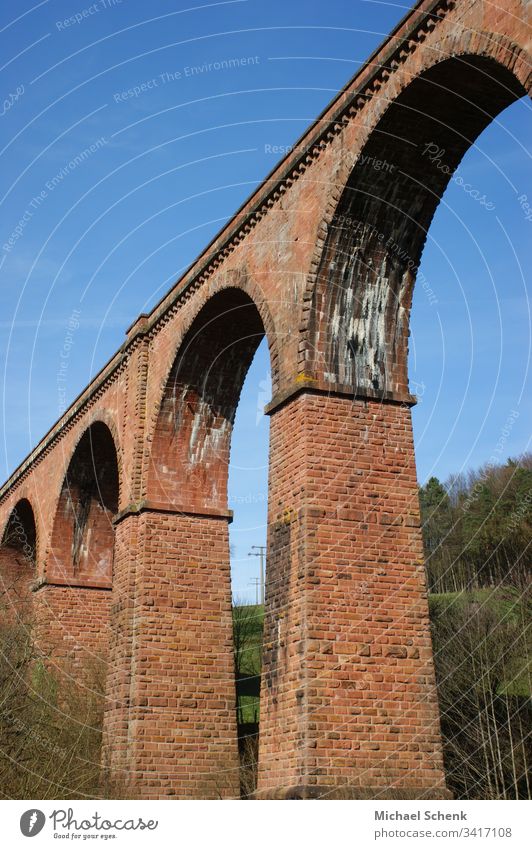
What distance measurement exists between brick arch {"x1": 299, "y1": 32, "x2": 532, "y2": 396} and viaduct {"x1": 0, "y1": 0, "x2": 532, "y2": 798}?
0.08 ft

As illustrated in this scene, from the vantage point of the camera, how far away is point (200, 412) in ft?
52.1

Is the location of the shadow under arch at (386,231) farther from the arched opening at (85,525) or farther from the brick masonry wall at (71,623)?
the brick masonry wall at (71,623)

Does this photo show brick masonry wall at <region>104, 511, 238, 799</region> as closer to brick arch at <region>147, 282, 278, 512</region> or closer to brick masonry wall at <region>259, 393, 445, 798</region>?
brick arch at <region>147, 282, 278, 512</region>

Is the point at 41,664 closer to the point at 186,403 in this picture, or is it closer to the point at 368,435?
the point at 186,403

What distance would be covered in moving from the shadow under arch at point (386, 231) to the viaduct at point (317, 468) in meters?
0.02

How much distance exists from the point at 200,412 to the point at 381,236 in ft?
19.1

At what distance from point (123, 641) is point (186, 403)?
407 cm

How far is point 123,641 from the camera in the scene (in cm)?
1477

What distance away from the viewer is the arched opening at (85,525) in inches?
832


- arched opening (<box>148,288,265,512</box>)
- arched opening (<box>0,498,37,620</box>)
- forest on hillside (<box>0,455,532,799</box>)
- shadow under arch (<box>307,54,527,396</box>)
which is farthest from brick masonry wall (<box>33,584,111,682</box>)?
shadow under arch (<box>307,54,527,396</box>)

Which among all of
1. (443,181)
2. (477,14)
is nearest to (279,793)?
(443,181)

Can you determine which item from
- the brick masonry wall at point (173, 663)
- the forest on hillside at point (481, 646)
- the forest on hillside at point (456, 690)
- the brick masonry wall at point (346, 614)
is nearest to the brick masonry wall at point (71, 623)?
the forest on hillside at point (456, 690)

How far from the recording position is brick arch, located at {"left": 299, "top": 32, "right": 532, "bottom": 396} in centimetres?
1003
